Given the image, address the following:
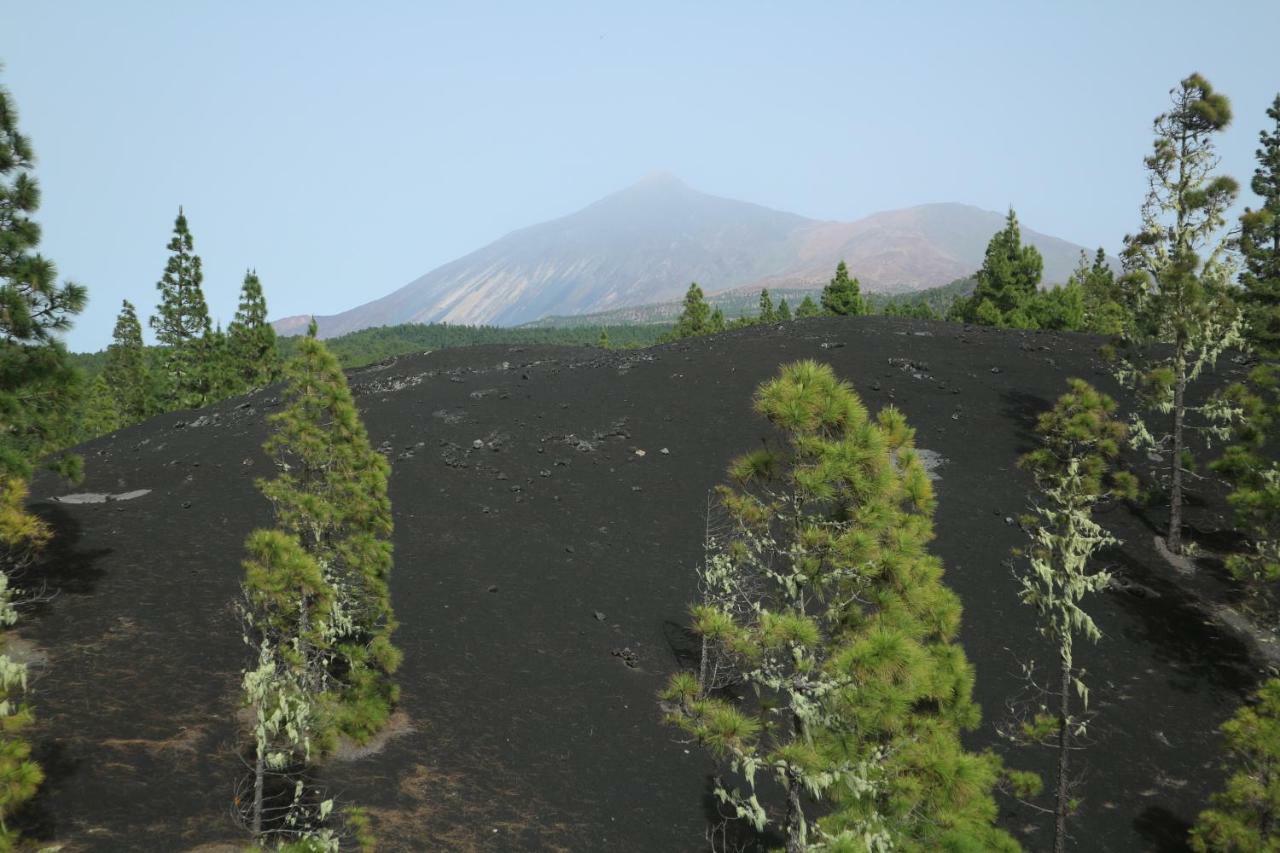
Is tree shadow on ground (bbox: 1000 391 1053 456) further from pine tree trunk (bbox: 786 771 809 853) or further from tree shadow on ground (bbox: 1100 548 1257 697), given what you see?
pine tree trunk (bbox: 786 771 809 853)

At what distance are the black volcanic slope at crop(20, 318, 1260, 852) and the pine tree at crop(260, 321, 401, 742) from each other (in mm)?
1503

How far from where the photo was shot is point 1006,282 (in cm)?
5453

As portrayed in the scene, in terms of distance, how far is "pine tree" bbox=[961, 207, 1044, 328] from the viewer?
176 ft

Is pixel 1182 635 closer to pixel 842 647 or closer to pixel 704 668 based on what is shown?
pixel 704 668

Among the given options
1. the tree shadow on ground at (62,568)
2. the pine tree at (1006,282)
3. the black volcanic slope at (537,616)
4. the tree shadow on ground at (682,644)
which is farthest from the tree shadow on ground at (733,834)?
the pine tree at (1006,282)

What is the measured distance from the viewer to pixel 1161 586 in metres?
20.7

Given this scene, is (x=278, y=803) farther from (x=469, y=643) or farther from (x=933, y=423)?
(x=933, y=423)

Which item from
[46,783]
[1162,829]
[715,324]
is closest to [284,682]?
[46,783]

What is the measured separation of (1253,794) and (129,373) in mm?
80173

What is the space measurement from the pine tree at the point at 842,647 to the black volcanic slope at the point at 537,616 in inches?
191

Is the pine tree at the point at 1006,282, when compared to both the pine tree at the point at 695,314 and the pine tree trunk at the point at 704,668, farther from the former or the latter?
the pine tree trunk at the point at 704,668

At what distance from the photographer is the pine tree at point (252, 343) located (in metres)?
54.6

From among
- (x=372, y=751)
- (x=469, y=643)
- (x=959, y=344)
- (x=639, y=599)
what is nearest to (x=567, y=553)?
(x=639, y=599)

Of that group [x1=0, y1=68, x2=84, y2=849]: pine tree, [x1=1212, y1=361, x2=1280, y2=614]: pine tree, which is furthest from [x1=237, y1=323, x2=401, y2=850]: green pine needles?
[x1=1212, y1=361, x2=1280, y2=614]: pine tree
